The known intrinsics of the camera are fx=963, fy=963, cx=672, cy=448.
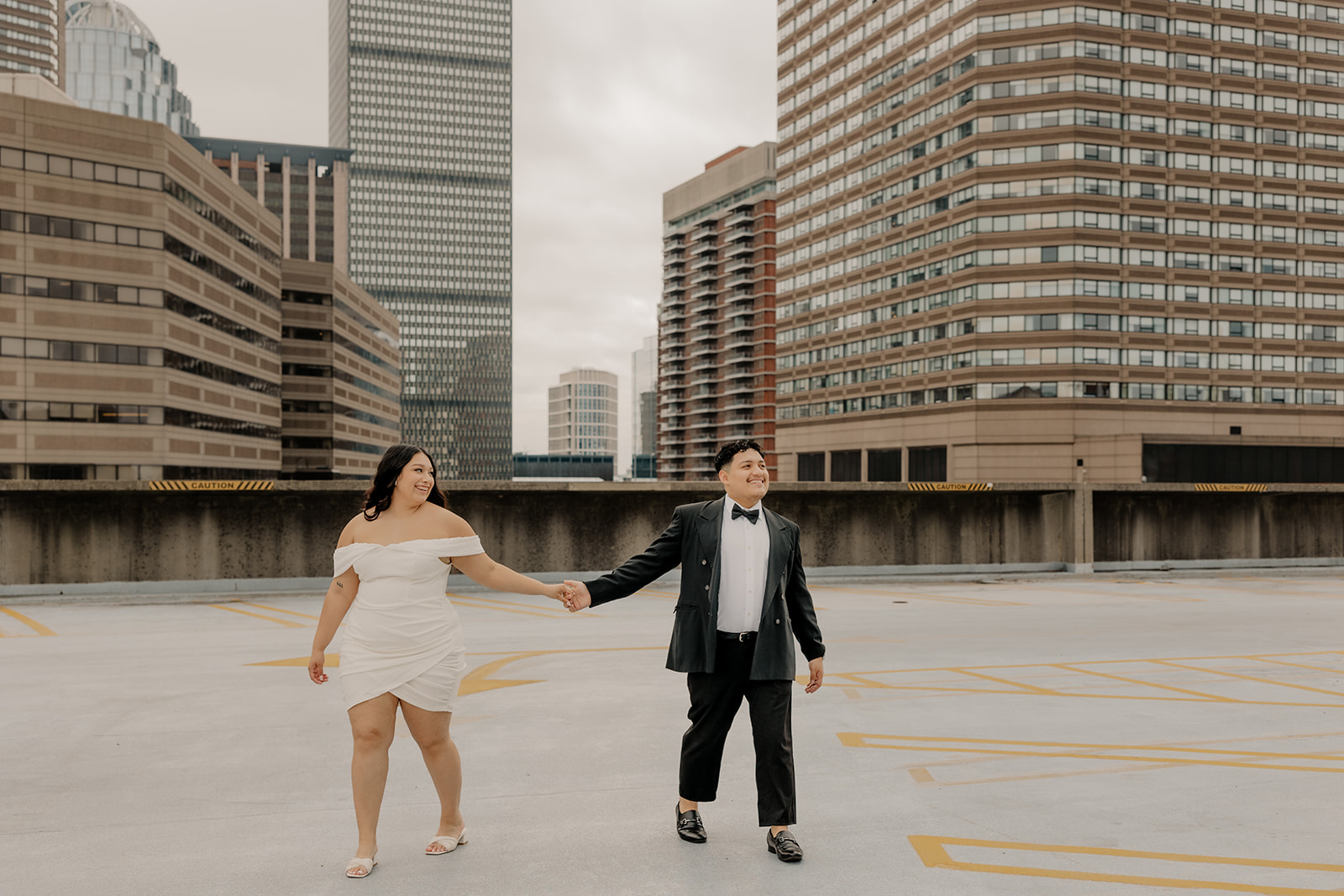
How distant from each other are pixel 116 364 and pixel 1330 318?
96416mm

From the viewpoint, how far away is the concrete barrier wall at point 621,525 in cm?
1625

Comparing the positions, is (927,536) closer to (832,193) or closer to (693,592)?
(693,592)

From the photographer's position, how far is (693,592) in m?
4.78

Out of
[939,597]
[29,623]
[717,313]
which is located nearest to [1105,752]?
[939,597]

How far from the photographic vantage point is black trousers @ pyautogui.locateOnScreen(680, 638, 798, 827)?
459 centimetres

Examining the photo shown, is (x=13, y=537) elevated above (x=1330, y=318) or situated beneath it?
situated beneath

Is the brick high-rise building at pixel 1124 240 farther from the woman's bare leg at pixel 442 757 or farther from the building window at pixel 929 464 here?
the woman's bare leg at pixel 442 757

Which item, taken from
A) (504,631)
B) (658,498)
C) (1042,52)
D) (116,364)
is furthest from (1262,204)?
(116,364)

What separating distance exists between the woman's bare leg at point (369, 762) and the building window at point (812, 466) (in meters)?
91.6

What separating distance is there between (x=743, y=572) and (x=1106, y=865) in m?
2.13

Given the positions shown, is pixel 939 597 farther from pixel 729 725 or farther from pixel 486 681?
pixel 729 725

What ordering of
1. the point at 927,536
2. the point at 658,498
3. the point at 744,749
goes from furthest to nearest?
the point at 927,536, the point at 658,498, the point at 744,749

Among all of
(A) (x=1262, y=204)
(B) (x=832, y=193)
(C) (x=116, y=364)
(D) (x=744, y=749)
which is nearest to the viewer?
(D) (x=744, y=749)

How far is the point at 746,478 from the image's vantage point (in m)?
4.73
